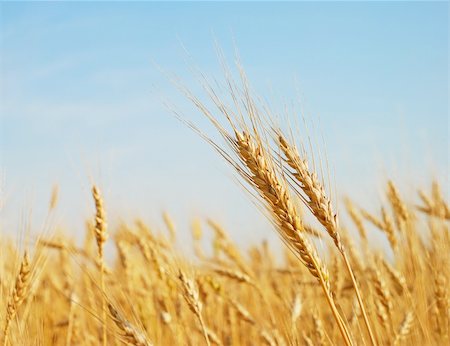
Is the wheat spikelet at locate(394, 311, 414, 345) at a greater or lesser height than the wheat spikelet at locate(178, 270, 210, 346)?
lesser

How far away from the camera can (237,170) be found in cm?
156

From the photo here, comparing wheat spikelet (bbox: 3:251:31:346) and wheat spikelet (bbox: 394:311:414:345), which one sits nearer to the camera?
wheat spikelet (bbox: 3:251:31:346)

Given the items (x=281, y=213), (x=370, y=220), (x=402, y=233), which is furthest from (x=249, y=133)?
(x=370, y=220)

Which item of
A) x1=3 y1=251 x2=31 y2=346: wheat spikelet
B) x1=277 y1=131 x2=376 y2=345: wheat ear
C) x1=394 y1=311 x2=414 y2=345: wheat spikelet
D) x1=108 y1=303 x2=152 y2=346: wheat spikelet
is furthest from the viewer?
x1=394 y1=311 x2=414 y2=345: wheat spikelet

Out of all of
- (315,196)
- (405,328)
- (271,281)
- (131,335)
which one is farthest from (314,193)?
(271,281)

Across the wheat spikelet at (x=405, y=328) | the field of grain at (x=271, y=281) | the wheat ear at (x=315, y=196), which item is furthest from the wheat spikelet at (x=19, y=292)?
the wheat spikelet at (x=405, y=328)

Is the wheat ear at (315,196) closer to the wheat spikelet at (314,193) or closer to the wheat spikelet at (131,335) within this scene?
the wheat spikelet at (314,193)

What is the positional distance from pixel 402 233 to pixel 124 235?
1.32 metres

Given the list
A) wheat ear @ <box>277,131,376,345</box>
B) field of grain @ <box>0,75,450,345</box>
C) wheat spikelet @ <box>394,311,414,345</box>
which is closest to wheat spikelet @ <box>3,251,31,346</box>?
field of grain @ <box>0,75,450,345</box>

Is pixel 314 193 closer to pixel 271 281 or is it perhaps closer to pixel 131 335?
pixel 131 335

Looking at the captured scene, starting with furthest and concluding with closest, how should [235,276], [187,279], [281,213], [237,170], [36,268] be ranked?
[235,276], [36,268], [187,279], [237,170], [281,213]

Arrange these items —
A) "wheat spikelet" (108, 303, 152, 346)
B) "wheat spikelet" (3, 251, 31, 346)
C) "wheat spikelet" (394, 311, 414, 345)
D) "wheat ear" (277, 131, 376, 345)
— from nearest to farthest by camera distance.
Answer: "wheat ear" (277, 131, 376, 345)
"wheat spikelet" (108, 303, 152, 346)
"wheat spikelet" (3, 251, 31, 346)
"wheat spikelet" (394, 311, 414, 345)

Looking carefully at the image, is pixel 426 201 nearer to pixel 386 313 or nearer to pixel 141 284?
pixel 386 313

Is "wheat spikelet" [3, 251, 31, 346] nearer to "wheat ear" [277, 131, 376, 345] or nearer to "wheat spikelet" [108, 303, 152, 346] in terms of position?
"wheat spikelet" [108, 303, 152, 346]
